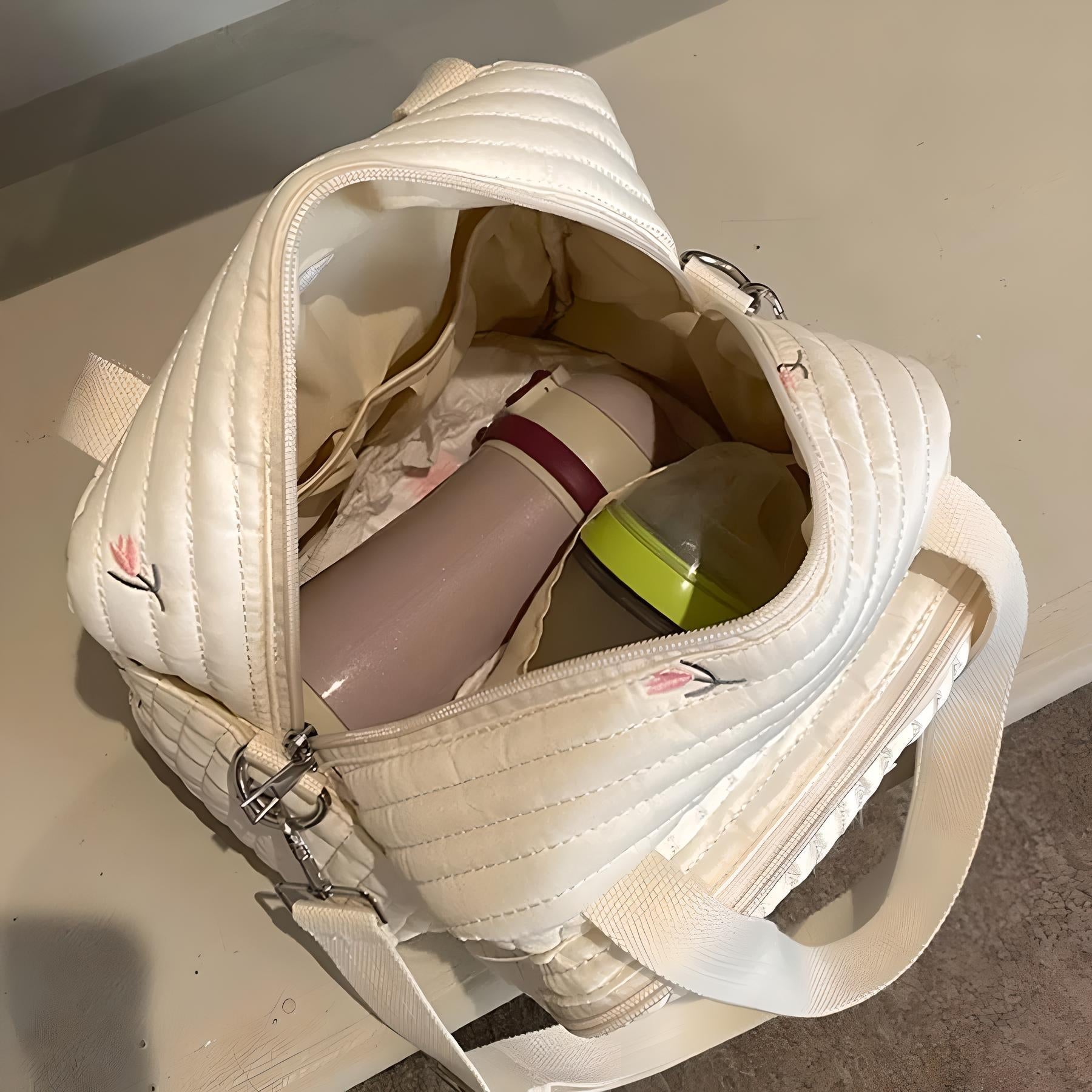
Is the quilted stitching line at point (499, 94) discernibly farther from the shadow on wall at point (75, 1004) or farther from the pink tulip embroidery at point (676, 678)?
the shadow on wall at point (75, 1004)

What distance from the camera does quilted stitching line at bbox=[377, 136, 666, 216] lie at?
303mm

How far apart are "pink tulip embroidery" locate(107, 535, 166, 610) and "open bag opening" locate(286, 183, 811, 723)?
0.31 feet

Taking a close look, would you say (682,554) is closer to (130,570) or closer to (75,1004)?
(130,570)

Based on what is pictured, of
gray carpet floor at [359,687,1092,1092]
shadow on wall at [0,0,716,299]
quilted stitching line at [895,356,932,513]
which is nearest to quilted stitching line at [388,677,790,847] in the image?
quilted stitching line at [895,356,932,513]

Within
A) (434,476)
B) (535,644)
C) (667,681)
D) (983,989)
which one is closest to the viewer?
(667,681)

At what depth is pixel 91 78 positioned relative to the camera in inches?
23.5

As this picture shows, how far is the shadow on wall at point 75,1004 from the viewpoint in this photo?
0.44m

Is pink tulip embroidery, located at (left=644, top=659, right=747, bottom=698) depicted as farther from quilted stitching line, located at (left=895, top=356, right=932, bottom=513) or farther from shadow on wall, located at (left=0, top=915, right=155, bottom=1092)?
shadow on wall, located at (left=0, top=915, right=155, bottom=1092)


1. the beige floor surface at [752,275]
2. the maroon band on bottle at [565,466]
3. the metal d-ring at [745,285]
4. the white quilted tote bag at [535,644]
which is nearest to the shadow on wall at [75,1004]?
the beige floor surface at [752,275]

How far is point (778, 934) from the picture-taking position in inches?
14.4

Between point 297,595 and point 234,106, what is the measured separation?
1.45ft

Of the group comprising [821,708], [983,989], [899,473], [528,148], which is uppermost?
[528,148]

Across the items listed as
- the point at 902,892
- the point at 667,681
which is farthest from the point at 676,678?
the point at 902,892

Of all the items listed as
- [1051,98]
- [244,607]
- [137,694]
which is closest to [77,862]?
[137,694]
